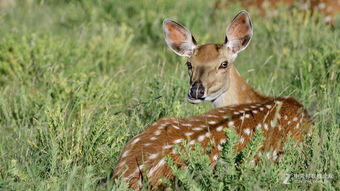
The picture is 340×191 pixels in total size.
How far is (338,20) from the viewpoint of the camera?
25.3ft

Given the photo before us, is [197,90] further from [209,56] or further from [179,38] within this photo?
[179,38]

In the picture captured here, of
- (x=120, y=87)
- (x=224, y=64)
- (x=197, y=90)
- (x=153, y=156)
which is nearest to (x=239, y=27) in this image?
(x=224, y=64)

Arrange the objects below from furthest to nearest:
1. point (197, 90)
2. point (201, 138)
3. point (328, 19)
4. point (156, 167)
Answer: point (328, 19), point (197, 90), point (201, 138), point (156, 167)

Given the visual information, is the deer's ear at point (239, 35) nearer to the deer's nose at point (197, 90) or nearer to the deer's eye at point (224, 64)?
the deer's eye at point (224, 64)

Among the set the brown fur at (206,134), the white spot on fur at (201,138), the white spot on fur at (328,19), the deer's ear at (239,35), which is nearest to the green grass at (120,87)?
the brown fur at (206,134)

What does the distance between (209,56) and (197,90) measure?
1.22 feet

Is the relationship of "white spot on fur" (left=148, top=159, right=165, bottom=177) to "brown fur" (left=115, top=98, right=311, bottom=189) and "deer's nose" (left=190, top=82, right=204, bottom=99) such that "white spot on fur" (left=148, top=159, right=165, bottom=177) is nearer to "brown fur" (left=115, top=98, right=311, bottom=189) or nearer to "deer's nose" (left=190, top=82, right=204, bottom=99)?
"brown fur" (left=115, top=98, right=311, bottom=189)

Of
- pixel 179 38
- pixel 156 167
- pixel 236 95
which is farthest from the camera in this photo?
pixel 179 38

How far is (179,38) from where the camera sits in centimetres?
590

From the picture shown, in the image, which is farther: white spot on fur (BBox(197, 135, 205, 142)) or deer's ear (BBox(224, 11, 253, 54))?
deer's ear (BBox(224, 11, 253, 54))

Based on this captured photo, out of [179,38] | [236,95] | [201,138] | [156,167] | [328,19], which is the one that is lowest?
[156,167]

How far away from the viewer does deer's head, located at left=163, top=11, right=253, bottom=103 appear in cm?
540

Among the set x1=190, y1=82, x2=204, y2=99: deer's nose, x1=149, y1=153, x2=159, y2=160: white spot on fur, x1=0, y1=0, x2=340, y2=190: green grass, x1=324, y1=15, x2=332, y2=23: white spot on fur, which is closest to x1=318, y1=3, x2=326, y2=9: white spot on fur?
x1=324, y1=15, x2=332, y2=23: white spot on fur

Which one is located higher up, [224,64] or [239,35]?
[239,35]
